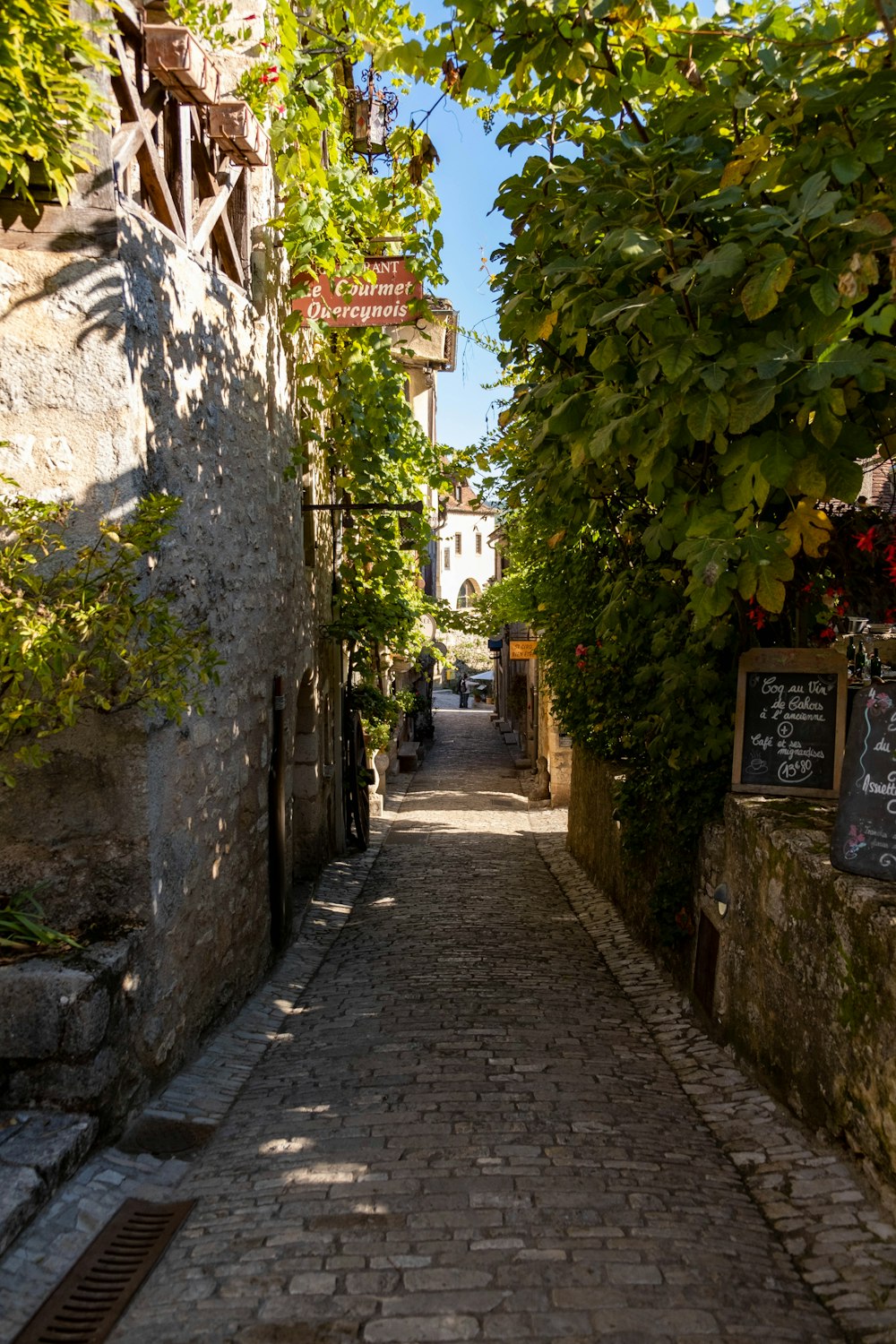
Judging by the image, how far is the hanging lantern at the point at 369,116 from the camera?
10.9 m

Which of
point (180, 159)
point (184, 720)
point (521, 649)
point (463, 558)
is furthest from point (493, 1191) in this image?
point (463, 558)

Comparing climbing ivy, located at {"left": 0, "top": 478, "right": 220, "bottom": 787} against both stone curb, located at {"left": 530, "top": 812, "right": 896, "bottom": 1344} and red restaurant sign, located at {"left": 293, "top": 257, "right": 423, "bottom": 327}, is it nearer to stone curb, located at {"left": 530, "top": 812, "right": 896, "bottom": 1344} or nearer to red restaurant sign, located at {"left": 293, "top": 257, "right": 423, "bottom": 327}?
stone curb, located at {"left": 530, "top": 812, "right": 896, "bottom": 1344}

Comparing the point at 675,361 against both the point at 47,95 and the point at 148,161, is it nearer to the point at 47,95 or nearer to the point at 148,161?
→ the point at 47,95

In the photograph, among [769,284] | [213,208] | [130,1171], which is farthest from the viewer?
[213,208]

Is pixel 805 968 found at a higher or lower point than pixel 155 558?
lower

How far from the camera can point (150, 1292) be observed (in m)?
3.18


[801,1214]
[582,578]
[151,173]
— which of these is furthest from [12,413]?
[582,578]

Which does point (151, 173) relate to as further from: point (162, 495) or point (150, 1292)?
point (150, 1292)

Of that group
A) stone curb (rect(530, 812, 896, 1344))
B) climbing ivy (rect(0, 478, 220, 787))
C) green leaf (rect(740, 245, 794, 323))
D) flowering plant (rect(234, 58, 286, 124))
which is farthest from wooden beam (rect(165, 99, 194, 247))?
stone curb (rect(530, 812, 896, 1344))

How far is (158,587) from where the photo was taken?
4652 mm

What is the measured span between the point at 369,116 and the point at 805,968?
1124cm

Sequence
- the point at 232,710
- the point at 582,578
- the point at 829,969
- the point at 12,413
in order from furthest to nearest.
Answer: the point at 582,578 < the point at 232,710 < the point at 12,413 < the point at 829,969

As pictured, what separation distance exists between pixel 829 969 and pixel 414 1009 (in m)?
2.66

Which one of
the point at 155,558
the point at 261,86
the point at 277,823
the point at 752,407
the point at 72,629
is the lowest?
the point at 277,823
